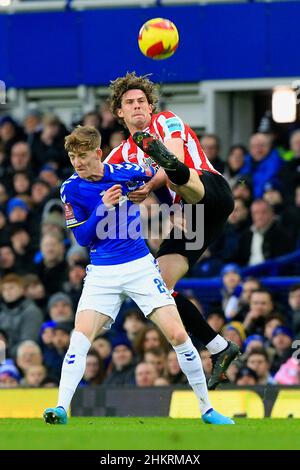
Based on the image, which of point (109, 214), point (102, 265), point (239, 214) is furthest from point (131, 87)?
point (239, 214)

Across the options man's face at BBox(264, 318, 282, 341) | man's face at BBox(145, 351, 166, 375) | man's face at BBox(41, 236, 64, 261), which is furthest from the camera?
man's face at BBox(41, 236, 64, 261)

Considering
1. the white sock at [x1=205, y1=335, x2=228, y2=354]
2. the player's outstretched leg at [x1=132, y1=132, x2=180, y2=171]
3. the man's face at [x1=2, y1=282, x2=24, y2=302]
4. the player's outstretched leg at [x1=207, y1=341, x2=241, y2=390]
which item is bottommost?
the player's outstretched leg at [x1=207, y1=341, x2=241, y2=390]

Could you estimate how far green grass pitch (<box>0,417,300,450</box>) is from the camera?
30.9 ft

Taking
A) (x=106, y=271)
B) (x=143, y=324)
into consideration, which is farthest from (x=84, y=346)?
(x=143, y=324)

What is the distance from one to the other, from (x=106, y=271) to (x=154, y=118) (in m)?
1.49

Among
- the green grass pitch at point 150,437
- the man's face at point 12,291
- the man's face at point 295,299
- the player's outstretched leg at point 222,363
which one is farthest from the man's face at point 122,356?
the green grass pitch at point 150,437

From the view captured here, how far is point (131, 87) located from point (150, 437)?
10.6ft

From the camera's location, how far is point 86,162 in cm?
1083

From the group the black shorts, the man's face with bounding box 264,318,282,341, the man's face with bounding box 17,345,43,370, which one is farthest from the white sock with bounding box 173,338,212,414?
the man's face with bounding box 17,345,43,370

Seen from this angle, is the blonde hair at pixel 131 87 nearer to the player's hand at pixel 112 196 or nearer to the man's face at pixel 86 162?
the man's face at pixel 86 162

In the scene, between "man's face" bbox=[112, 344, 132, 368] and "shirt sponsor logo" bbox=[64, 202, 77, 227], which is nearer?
"shirt sponsor logo" bbox=[64, 202, 77, 227]

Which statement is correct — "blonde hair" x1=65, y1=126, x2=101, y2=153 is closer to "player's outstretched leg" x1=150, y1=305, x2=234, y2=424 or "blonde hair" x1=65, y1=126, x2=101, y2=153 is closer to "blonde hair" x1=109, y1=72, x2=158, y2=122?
"blonde hair" x1=109, y1=72, x2=158, y2=122

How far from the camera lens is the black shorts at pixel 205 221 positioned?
11742 millimetres

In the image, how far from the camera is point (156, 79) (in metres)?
21.1
